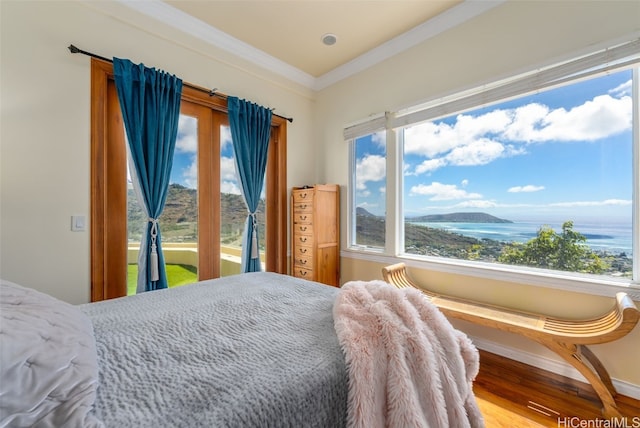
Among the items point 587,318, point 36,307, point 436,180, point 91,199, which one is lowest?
point 587,318

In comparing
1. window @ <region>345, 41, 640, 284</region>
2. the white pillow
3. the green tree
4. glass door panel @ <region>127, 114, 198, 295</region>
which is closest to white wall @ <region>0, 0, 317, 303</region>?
glass door panel @ <region>127, 114, 198, 295</region>

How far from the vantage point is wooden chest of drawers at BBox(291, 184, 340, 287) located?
3.07 m

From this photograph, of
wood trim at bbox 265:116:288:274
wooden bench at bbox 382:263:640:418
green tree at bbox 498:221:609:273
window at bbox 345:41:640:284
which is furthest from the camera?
wood trim at bbox 265:116:288:274

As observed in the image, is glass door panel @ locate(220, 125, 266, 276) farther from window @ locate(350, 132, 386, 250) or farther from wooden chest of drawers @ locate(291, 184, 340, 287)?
window @ locate(350, 132, 386, 250)

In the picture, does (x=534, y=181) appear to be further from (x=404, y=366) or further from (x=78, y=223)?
(x=78, y=223)

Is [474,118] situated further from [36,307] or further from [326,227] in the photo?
[36,307]

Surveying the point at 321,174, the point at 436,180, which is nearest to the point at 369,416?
the point at 436,180

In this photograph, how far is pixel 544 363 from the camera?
1.96m

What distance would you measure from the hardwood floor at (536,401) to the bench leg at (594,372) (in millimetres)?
73

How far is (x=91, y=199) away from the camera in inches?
78.5

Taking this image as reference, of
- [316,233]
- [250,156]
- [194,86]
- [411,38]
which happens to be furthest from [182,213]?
[411,38]

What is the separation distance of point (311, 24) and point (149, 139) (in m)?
1.81

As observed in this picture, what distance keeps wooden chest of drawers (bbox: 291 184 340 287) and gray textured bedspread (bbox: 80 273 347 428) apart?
68.7 inches

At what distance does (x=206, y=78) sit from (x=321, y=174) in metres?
1.74
